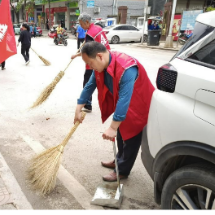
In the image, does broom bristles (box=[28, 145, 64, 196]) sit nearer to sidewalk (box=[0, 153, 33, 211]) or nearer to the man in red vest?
sidewalk (box=[0, 153, 33, 211])

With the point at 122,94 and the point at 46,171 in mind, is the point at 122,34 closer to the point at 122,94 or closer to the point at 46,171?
the point at 46,171

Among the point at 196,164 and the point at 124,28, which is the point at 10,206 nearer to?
the point at 196,164

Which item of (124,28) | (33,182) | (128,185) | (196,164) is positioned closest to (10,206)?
(33,182)

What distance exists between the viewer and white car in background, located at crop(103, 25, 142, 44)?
19.0 metres

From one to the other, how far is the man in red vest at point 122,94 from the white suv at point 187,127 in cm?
27

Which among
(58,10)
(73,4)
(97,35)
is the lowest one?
(58,10)

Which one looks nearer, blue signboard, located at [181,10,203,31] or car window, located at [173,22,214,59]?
car window, located at [173,22,214,59]

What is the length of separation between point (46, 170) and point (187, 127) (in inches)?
60.4

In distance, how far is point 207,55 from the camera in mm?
1764

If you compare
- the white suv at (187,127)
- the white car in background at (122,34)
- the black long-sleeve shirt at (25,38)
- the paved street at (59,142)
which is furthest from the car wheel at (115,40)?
the white suv at (187,127)

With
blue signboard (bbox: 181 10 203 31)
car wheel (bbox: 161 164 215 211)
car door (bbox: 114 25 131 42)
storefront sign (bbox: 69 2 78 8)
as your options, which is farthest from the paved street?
storefront sign (bbox: 69 2 78 8)

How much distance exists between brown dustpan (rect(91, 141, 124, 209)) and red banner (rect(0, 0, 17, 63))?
3910 mm

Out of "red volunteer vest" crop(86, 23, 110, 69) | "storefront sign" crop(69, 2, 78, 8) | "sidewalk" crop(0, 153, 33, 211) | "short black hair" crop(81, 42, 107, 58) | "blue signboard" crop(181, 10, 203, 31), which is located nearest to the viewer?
"short black hair" crop(81, 42, 107, 58)

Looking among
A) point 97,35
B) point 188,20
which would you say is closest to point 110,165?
point 97,35
